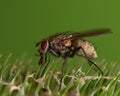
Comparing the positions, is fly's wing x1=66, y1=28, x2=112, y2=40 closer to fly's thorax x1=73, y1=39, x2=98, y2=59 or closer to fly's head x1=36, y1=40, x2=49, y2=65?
fly's thorax x1=73, y1=39, x2=98, y2=59

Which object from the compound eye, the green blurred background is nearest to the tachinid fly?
the compound eye

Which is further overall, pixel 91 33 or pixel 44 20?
pixel 44 20

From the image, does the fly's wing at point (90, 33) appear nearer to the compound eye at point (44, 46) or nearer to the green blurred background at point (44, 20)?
the compound eye at point (44, 46)

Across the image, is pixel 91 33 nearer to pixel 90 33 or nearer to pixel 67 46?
pixel 90 33

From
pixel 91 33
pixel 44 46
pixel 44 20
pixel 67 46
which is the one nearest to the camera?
pixel 91 33

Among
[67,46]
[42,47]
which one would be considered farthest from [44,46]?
[67,46]
